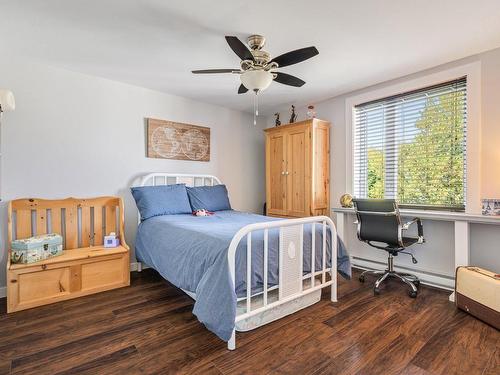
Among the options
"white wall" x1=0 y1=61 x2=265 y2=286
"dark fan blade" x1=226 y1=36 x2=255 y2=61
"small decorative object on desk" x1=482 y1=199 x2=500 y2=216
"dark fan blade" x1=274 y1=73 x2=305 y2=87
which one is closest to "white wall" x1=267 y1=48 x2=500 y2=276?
"small decorative object on desk" x1=482 y1=199 x2=500 y2=216

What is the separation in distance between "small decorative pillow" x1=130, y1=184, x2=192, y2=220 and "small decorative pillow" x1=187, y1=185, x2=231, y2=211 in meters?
0.11

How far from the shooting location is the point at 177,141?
3.73m

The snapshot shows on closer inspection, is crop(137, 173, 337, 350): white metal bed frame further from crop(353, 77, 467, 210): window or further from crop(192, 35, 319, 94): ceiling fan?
crop(353, 77, 467, 210): window

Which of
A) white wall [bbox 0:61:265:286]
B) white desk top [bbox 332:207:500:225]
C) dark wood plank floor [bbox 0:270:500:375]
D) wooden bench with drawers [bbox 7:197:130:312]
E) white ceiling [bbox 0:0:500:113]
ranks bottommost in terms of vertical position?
dark wood plank floor [bbox 0:270:500:375]

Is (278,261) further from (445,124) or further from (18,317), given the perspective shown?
(445,124)

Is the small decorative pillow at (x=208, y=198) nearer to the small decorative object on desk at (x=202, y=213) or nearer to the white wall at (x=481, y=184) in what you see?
the small decorative object on desk at (x=202, y=213)

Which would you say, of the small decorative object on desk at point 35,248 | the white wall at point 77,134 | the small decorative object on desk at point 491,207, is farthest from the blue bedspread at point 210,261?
the small decorative object on desk at point 491,207

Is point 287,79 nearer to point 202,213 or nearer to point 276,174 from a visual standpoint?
Answer: point 202,213

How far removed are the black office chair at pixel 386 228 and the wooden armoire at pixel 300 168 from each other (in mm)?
850

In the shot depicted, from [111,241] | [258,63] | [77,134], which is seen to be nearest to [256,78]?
[258,63]

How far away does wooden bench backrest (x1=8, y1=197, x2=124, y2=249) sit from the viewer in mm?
2596

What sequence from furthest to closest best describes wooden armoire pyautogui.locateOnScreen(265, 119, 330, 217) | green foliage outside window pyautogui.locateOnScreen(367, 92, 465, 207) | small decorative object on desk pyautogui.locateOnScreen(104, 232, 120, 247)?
wooden armoire pyautogui.locateOnScreen(265, 119, 330, 217), small decorative object on desk pyautogui.locateOnScreen(104, 232, 120, 247), green foliage outside window pyautogui.locateOnScreen(367, 92, 465, 207)

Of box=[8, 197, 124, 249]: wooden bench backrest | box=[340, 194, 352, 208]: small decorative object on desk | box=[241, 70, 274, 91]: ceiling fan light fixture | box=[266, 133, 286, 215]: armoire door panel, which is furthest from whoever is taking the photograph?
box=[266, 133, 286, 215]: armoire door panel

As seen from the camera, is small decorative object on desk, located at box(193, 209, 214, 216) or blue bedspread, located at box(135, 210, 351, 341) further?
small decorative object on desk, located at box(193, 209, 214, 216)
